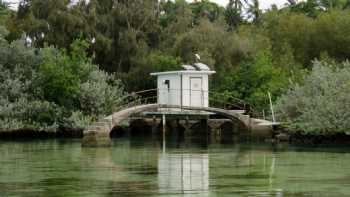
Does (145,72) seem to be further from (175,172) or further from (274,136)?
(175,172)

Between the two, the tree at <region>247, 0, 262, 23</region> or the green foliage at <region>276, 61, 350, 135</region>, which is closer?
the green foliage at <region>276, 61, 350, 135</region>

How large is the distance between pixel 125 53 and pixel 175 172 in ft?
112

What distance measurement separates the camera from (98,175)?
903 inches

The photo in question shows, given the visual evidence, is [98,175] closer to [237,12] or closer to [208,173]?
[208,173]

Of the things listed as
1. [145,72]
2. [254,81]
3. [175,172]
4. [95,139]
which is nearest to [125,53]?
[145,72]

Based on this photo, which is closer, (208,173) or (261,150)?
(208,173)

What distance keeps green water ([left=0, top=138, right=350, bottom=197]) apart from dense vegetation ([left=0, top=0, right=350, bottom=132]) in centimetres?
828

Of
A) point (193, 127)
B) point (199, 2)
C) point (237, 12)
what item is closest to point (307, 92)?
point (193, 127)

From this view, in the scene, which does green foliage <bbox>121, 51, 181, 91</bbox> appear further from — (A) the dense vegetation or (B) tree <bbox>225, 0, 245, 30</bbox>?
(B) tree <bbox>225, 0, 245, 30</bbox>

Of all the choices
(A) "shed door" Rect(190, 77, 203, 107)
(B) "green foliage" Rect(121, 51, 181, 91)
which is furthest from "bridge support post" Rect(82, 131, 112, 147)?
(B) "green foliage" Rect(121, 51, 181, 91)

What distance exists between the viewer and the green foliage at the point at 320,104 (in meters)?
36.4

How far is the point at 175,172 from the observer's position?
23703 millimetres

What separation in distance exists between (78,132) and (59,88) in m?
2.84

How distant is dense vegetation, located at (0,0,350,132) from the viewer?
47.8m
